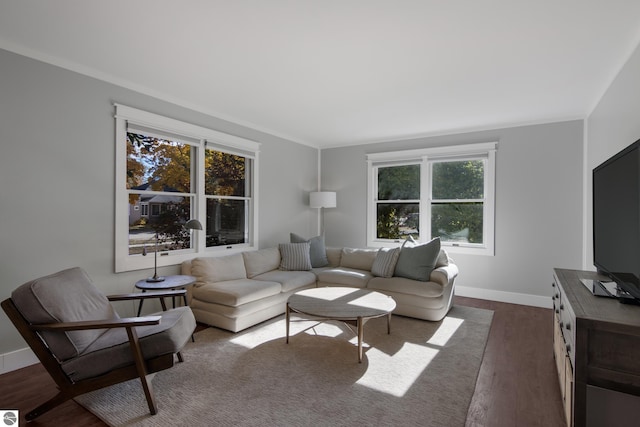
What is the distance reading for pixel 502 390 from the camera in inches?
92.8

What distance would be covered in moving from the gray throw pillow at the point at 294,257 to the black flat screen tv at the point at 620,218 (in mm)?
3208

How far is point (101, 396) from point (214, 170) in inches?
109

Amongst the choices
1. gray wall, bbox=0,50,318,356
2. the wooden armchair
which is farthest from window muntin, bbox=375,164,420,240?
A: the wooden armchair

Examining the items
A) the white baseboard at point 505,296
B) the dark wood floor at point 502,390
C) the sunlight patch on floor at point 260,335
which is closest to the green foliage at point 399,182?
the white baseboard at point 505,296

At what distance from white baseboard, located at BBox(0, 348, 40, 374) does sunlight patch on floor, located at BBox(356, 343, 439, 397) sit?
2.71 m

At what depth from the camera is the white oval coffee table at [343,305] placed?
2.76m

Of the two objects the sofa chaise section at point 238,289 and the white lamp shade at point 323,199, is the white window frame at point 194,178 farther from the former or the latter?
the white lamp shade at point 323,199

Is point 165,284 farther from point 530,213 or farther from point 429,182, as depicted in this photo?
point 530,213

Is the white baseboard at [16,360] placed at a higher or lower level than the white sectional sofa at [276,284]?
lower

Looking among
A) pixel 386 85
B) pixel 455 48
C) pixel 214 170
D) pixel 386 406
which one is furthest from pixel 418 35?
pixel 214 170

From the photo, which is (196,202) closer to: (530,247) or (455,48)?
(455,48)

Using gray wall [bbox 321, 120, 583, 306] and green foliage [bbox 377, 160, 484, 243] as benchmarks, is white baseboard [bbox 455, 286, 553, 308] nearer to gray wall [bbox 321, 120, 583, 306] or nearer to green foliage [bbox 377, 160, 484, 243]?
gray wall [bbox 321, 120, 583, 306]

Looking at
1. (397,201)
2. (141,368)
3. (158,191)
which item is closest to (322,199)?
(397,201)

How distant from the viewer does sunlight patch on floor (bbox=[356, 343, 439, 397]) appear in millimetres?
→ 2371
